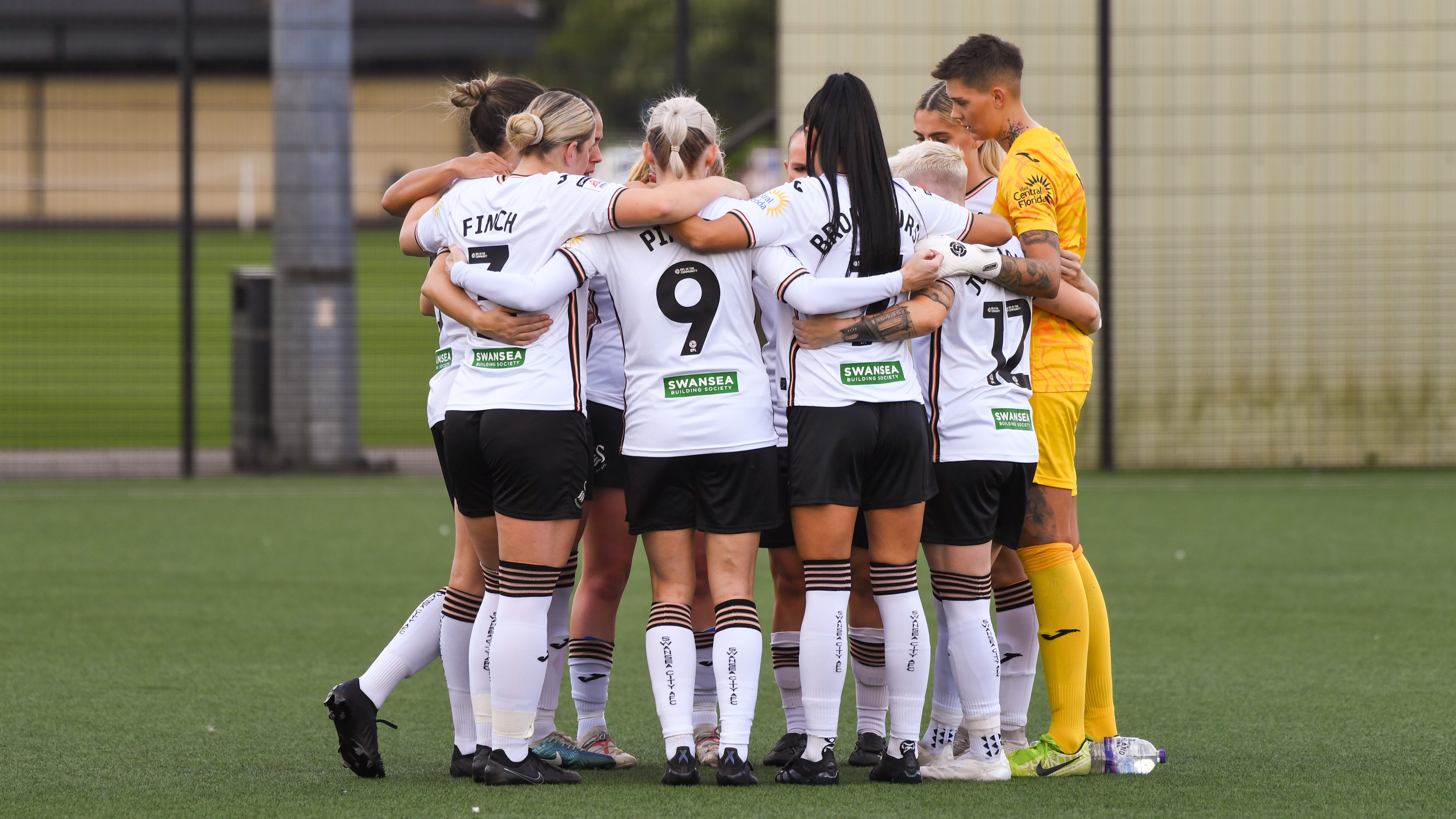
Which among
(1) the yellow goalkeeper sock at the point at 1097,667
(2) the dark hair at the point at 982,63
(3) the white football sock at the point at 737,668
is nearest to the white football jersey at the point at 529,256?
(3) the white football sock at the point at 737,668

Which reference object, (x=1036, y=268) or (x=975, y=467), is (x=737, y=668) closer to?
(x=975, y=467)

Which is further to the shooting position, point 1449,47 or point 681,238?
point 1449,47

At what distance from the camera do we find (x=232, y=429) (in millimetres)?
11273

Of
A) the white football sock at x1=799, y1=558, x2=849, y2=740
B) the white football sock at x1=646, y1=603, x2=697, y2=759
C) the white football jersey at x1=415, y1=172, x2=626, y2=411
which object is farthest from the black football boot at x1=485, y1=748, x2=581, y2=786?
the white football jersey at x1=415, y1=172, x2=626, y2=411

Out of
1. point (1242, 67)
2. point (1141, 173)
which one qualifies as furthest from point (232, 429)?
point (1242, 67)

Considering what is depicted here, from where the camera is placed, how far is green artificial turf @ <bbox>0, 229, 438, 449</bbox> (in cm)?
1365

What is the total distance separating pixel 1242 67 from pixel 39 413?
1076 centimetres

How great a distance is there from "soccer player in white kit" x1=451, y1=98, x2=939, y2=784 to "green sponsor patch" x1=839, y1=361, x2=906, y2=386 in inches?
6.5

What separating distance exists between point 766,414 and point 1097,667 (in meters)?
1.17

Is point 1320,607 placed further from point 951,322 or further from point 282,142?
point 282,142

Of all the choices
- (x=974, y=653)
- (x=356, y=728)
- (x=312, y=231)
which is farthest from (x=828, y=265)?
(x=312, y=231)

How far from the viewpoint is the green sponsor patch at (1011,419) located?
4.20 metres

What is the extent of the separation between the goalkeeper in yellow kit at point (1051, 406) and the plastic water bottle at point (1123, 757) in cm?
3

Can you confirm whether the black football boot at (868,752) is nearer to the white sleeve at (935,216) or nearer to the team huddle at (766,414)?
the team huddle at (766,414)
